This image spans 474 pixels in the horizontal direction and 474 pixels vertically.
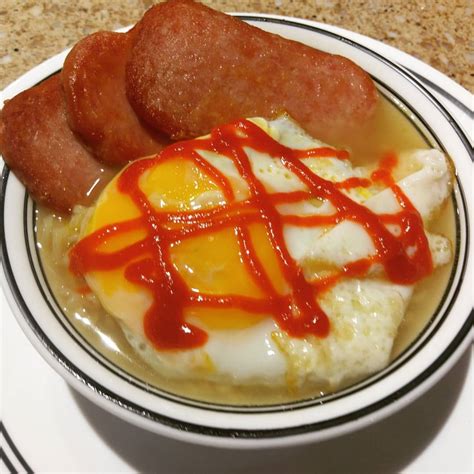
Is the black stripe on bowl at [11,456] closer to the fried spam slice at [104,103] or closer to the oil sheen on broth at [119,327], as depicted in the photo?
the oil sheen on broth at [119,327]

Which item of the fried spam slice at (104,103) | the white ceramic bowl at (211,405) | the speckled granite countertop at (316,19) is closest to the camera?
the white ceramic bowl at (211,405)

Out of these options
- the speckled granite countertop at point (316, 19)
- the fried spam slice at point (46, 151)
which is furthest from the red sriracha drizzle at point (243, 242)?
the speckled granite countertop at point (316, 19)

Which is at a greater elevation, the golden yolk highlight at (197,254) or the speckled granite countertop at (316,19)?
the speckled granite countertop at (316,19)

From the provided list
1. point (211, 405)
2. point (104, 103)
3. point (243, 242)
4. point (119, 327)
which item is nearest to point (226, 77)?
point (104, 103)

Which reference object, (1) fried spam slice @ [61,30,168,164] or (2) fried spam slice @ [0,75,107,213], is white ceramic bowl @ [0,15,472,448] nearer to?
(2) fried spam slice @ [0,75,107,213]

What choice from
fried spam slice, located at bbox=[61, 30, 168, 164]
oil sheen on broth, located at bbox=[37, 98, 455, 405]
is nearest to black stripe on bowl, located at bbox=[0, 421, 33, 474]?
oil sheen on broth, located at bbox=[37, 98, 455, 405]

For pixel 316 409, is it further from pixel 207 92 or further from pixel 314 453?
pixel 207 92

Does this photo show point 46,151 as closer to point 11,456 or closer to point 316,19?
point 11,456
